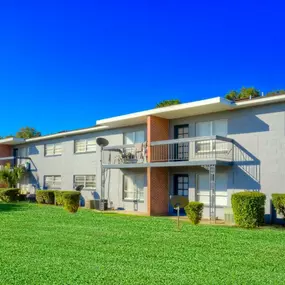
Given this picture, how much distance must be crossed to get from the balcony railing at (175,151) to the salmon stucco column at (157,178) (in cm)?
46

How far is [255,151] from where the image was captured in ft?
56.9

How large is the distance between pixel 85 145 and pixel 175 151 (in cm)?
829

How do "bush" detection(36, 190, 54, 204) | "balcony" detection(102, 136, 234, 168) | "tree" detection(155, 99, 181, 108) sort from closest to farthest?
1. "balcony" detection(102, 136, 234, 168)
2. "bush" detection(36, 190, 54, 204)
3. "tree" detection(155, 99, 181, 108)

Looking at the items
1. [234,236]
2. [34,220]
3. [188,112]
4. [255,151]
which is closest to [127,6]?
[188,112]

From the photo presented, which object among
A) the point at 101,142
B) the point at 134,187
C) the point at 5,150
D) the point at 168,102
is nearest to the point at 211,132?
the point at 134,187

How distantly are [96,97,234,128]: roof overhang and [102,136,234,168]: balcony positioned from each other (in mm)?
1454

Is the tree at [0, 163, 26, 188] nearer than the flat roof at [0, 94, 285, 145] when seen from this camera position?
No

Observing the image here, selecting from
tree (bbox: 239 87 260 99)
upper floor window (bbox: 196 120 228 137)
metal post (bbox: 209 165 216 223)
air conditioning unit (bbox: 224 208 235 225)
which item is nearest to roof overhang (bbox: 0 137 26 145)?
upper floor window (bbox: 196 120 228 137)

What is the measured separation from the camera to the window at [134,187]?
22734 millimetres

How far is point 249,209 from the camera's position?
1491cm

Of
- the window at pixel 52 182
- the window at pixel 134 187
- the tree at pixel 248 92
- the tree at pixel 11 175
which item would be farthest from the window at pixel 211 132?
the tree at pixel 248 92

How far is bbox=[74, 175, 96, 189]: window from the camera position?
26119mm

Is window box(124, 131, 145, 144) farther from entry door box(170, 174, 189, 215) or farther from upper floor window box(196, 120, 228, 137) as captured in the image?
upper floor window box(196, 120, 228, 137)

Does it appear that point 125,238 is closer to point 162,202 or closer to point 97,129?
point 162,202
